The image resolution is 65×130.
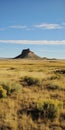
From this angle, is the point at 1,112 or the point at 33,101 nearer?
the point at 1,112

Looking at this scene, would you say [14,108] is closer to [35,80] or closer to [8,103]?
[8,103]

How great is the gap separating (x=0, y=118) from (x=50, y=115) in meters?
2.14

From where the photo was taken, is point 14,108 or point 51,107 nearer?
point 51,107

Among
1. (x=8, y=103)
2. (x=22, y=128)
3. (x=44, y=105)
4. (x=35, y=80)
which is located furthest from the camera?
(x=35, y=80)

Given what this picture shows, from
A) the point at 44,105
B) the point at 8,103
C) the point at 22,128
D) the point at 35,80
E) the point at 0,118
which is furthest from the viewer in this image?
the point at 35,80

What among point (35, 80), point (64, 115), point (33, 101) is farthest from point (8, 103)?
point (35, 80)

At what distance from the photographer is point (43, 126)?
10383mm

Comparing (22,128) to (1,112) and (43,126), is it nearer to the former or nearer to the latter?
(43,126)

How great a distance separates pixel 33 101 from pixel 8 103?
54.1 inches

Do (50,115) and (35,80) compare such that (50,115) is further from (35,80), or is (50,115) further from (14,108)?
(35,80)

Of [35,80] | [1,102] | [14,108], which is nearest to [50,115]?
[14,108]

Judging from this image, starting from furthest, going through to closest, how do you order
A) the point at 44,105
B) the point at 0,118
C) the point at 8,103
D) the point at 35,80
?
the point at 35,80, the point at 8,103, the point at 44,105, the point at 0,118

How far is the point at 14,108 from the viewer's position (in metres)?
12.5

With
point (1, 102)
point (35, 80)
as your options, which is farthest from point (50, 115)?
point (35, 80)
